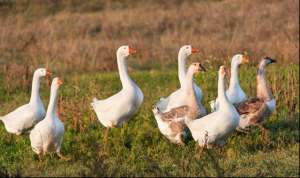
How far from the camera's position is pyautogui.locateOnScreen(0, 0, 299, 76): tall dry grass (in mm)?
18266

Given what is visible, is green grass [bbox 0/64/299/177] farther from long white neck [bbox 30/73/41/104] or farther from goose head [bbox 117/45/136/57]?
goose head [bbox 117/45/136/57]

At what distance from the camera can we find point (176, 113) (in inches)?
399

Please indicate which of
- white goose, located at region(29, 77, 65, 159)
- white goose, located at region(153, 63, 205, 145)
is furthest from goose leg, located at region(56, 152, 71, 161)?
white goose, located at region(153, 63, 205, 145)

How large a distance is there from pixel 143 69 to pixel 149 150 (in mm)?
8294

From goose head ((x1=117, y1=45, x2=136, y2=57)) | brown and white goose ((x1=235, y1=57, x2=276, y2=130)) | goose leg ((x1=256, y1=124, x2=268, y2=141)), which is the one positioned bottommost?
goose leg ((x1=256, y1=124, x2=268, y2=141))

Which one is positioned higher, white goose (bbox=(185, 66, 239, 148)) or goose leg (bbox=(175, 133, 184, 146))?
white goose (bbox=(185, 66, 239, 148))

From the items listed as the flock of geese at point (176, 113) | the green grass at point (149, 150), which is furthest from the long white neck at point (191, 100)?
the green grass at point (149, 150)

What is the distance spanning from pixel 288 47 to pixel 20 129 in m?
8.59

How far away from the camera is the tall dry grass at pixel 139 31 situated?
59.9 ft

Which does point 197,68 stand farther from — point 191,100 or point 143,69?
point 143,69

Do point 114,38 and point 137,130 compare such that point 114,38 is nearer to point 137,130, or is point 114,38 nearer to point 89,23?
point 89,23

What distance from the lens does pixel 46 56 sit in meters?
18.7

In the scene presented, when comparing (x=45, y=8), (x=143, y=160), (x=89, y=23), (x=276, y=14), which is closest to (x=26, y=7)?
(x=45, y=8)

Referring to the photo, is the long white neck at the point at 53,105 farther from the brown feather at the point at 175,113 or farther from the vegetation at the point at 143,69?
the brown feather at the point at 175,113
